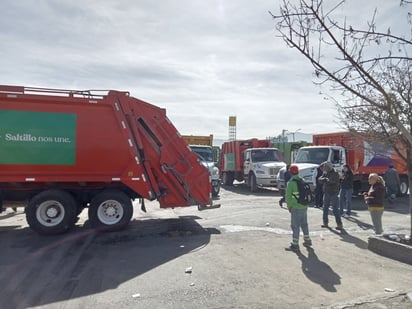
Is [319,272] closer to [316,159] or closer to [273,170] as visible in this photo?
[316,159]

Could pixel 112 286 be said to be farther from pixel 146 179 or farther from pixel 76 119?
pixel 76 119

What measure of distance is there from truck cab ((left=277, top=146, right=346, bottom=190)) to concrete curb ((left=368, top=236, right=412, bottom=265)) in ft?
25.5

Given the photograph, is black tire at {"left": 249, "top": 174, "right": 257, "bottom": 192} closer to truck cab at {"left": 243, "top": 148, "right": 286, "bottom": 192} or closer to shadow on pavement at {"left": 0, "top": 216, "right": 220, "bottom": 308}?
truck cab at {"left": 243, "top": 148, "right": 286, "bottom": 192}

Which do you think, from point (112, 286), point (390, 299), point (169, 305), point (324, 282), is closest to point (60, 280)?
point (112, 286)

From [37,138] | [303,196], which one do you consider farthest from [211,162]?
[303,196]

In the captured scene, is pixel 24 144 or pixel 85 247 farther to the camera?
pixel 24 144

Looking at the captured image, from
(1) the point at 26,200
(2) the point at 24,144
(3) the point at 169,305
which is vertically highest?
(2) the point at 24,144

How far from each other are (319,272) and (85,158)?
Result: 551 centimetres

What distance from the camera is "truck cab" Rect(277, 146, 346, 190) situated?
48.8 feet

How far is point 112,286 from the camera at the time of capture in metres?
5.16

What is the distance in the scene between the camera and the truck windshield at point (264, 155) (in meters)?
19.9

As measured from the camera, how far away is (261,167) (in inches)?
752

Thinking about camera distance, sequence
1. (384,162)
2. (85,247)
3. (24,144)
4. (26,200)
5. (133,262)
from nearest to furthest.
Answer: (133,262) → (85,247) → (24,144) → (26,200) → (384,162)

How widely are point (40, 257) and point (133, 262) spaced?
5.59ft
